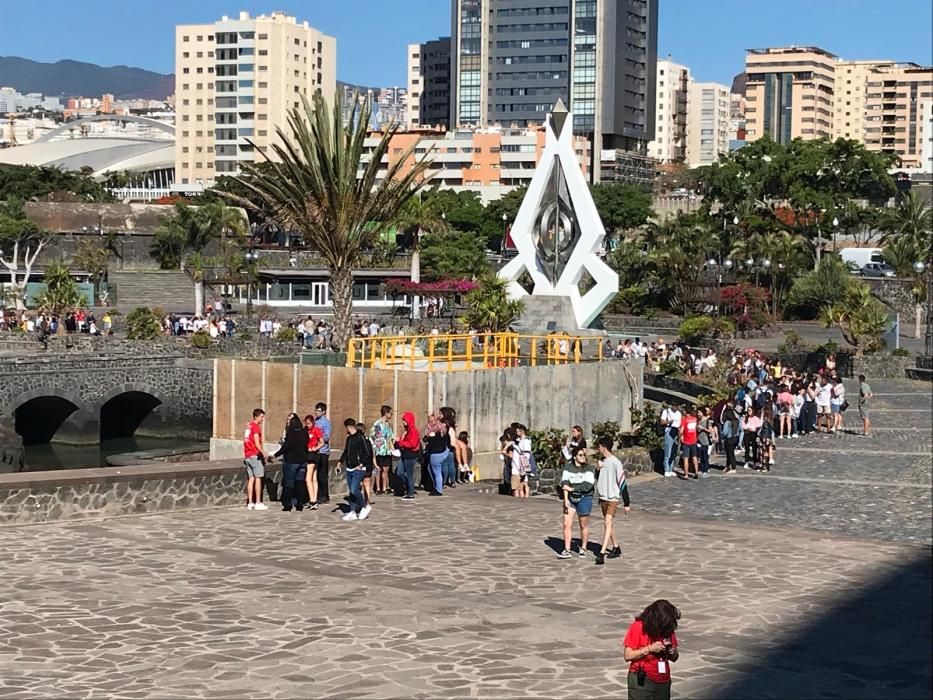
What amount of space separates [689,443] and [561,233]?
22738 millimetres

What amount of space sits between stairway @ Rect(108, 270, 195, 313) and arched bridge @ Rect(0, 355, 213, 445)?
2047 centimetres

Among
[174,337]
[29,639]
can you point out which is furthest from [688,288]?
[29,639]

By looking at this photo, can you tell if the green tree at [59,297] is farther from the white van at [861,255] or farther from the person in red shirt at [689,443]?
the white van at [861,255]

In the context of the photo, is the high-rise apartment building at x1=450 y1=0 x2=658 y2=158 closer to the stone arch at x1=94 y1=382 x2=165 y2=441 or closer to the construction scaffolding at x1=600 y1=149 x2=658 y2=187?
the construction scaffolding at x1=600 y1=149 x2=658 y2=187

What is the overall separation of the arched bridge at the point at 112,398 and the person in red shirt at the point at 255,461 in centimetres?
2805

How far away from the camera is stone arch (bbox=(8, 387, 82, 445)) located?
45.3 metres

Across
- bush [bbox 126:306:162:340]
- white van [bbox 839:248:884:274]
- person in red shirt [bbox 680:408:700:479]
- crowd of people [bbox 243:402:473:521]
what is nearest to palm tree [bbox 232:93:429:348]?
person in red shirt [bbox 680:408:700:479]

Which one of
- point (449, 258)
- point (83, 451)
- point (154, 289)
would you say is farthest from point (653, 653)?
point (449, 258)

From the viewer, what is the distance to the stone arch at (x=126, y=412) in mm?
46919

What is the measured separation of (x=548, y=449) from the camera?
20406 mm

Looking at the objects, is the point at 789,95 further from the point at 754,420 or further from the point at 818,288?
the point at 754,420

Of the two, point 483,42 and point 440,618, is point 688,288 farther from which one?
point 483,42

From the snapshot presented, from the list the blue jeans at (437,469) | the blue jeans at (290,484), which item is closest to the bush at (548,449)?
the blue jeans at (437,469)

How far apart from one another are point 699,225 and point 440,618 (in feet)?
215
